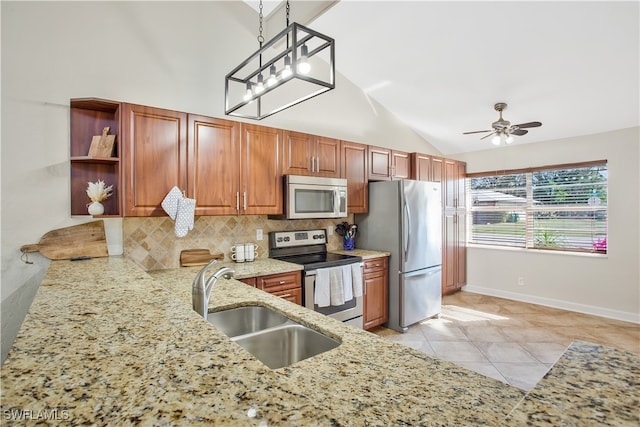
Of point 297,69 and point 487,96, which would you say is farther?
point 487,96

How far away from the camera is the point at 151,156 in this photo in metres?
2.40

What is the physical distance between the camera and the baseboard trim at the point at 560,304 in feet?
12.8

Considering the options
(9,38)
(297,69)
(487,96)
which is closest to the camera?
(297,69)

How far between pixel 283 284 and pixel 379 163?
6.79 feet

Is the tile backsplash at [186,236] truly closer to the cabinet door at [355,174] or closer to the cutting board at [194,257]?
the cutting board at [194,257]

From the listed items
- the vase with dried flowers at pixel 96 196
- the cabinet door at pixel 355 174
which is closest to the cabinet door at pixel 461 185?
the cabinet door at pixel 355 174

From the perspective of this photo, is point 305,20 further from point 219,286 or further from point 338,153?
point 219,286

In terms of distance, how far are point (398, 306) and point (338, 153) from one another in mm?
1871

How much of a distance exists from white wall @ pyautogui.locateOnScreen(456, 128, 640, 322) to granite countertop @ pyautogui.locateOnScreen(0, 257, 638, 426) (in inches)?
173

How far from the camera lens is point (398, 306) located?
361 cm

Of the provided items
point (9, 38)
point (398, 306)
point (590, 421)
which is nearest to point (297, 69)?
point (590, 421)

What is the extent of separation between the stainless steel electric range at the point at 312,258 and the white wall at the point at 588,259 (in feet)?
9.66

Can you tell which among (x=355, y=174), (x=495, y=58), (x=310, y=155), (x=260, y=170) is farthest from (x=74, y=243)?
(x=495, y=58)

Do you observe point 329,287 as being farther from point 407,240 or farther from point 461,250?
point 461,250
